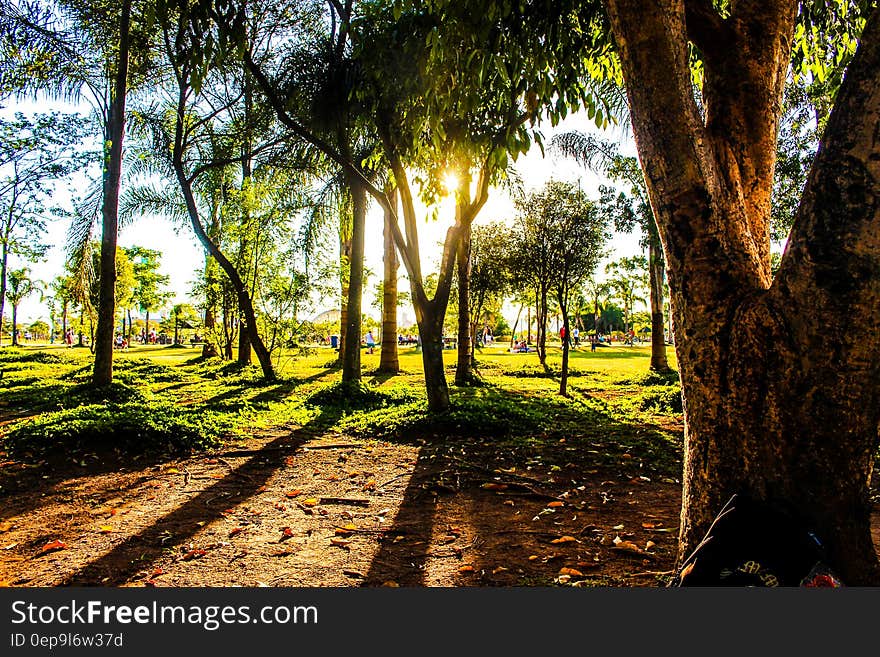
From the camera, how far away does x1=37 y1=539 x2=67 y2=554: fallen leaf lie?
3555 millimetres

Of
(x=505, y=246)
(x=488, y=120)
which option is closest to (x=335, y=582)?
(x=488, y=120)

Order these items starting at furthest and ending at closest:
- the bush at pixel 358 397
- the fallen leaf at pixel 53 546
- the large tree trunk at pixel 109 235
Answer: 1. the large tree trunk at pixel 109 235
2. the bush at pixel 358 397
3. the fallen leaf at pixel 53 546

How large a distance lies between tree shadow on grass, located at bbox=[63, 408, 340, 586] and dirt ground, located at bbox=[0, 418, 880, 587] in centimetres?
2

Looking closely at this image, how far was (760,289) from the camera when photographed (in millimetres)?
2418

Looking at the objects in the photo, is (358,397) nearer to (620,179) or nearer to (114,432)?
(114,432)

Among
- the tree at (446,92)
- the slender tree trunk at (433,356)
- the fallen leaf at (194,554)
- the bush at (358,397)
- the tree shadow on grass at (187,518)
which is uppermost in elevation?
the tree at (446,92)

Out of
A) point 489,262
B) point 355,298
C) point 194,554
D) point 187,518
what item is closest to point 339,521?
point 194,554

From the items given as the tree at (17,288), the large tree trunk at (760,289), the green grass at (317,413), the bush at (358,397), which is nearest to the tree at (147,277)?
the tree at (17,288)

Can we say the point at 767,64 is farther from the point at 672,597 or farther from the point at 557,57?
the point at 672,597

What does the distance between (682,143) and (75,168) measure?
574 inches

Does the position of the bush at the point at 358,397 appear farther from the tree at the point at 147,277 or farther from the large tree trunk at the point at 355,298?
the tree at the point at 147,277

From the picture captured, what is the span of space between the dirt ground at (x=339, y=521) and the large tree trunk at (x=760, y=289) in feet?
3.58

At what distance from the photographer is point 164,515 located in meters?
4.32

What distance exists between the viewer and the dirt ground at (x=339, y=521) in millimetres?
3209
